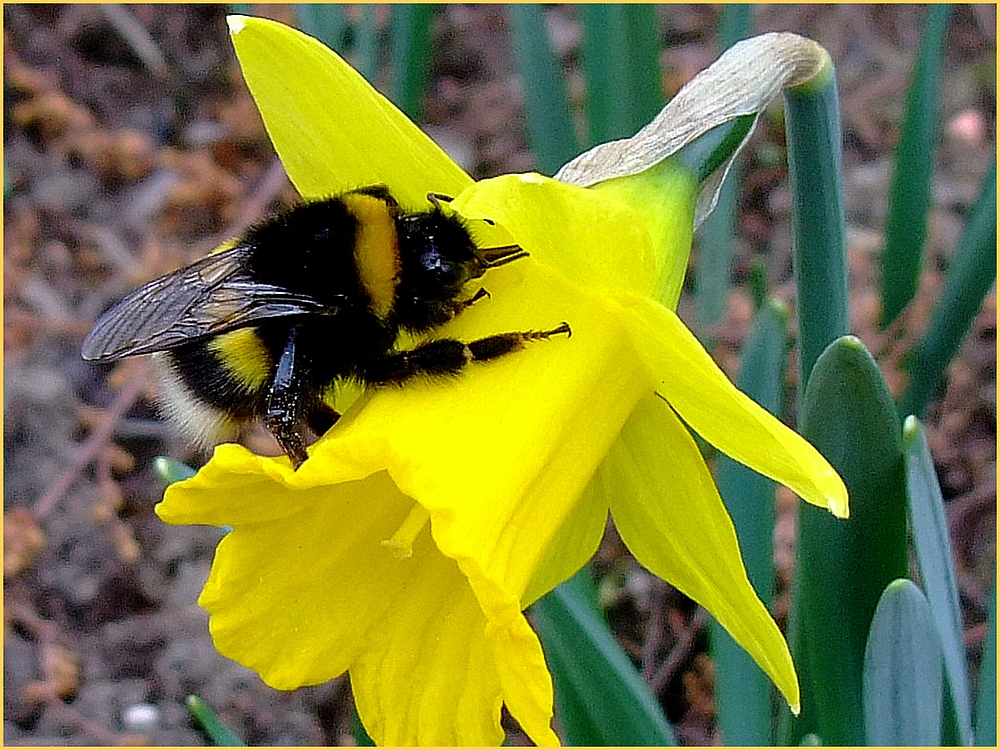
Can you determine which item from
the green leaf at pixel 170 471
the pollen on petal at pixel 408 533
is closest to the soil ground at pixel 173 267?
the green leaf at pixel 170 471

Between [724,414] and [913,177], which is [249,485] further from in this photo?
[913,177]

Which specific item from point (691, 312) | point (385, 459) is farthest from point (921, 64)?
point (385, 459)

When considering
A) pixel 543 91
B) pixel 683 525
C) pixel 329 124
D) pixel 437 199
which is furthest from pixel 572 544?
pixel 543 91

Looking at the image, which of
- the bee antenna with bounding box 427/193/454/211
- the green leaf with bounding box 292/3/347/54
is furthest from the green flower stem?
the green leaf with bounding box 292/3/347/54

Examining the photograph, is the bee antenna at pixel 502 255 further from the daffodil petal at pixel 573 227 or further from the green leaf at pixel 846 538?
the green leaf at pixel 846 538

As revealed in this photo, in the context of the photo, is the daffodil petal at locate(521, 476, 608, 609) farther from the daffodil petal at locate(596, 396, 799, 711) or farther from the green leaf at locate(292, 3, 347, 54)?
the green leaf at locate(292, 3, 347, 54)
